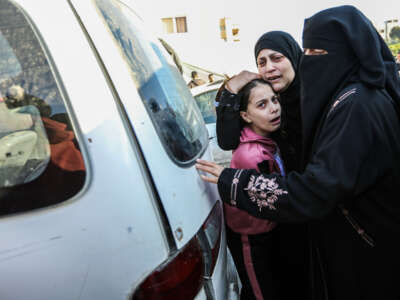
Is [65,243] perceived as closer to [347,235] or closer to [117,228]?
[117,228]

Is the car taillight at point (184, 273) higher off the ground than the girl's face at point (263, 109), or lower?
lower

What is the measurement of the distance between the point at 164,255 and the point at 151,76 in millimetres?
687

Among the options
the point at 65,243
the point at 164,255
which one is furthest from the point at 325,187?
the point at 65,243

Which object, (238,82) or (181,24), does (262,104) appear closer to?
(238,82)

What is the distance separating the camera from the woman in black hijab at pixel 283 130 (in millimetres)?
1596

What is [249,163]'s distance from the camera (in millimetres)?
1466

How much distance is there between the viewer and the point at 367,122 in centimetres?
101

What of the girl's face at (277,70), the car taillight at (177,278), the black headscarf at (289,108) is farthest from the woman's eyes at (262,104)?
the car taillight at (177,278)

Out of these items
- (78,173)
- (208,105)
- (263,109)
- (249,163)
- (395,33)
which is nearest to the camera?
(78,173)

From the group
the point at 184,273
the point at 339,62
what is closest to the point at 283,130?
the point at 339,62

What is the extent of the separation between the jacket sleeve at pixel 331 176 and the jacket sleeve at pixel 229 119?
0.43 m

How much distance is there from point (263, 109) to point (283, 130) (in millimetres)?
277

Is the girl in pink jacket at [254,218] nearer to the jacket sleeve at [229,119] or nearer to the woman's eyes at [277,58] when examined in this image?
the jacket sleeve at [229,119]

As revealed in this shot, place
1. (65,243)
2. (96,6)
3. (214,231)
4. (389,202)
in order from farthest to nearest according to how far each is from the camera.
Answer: (214,231), (389,202), (96,6), (65,243)
